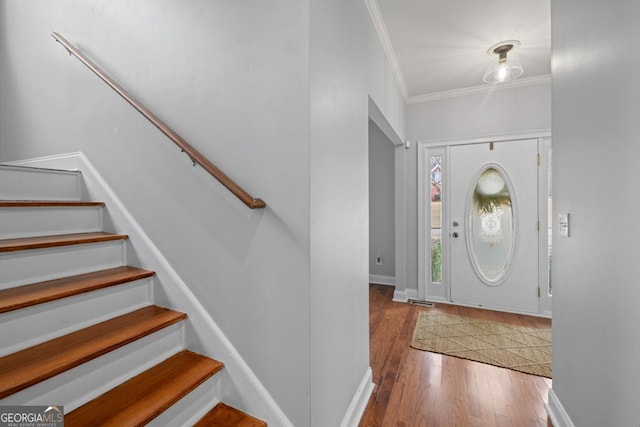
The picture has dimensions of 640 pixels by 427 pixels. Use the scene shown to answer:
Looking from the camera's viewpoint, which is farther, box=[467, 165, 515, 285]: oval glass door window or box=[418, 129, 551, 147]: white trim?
box=[467, 165, 515, 285]: oval glass door window

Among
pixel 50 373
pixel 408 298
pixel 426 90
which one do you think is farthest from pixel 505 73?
pixel 50 373

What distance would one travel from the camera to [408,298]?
3840mm

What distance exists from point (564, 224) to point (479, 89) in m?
2.57

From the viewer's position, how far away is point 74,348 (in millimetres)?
1146

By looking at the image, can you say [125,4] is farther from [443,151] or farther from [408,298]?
[408,298]

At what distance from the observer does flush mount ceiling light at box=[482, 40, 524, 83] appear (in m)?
2.56

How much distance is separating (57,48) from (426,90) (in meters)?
3.66

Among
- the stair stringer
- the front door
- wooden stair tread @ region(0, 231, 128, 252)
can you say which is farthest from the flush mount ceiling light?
wooden stair tread @ region(0, 231, 128, 252)

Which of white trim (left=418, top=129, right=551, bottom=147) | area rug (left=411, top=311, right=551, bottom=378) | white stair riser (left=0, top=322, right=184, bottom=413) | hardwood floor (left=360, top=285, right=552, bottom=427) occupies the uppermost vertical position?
white trim (left=418, top=129, right=551, bottom=147)

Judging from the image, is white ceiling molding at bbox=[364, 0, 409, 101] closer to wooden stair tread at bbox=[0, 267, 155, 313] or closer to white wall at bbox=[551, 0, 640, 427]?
white wall at bbox=[551, 0, 640, 427]

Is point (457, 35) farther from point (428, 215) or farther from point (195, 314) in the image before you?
point (195, 314)

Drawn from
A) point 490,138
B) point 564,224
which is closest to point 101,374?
point 564,224

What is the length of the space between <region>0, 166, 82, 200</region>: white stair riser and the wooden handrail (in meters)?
0.75

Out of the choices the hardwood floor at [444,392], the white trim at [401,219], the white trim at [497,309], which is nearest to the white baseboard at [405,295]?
the white trim at [401,219]
